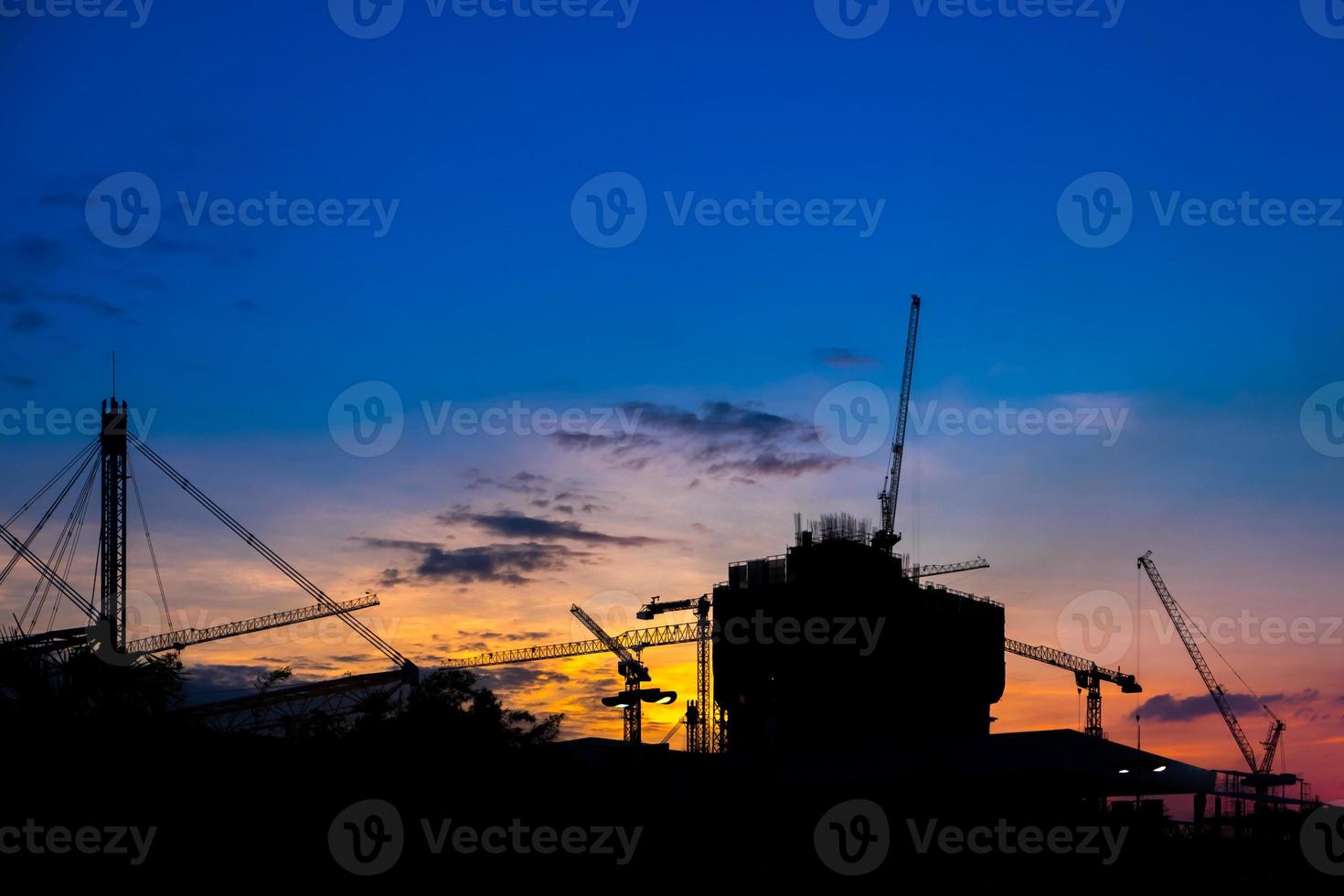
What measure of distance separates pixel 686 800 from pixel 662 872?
958 centimetres

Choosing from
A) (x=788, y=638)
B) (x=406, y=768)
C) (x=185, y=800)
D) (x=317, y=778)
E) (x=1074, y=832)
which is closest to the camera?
(x=185, y=800)

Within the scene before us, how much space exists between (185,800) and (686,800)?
26.8m

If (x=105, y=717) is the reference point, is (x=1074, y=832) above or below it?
below

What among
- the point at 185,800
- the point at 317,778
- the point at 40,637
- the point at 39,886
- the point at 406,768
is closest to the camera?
the point at 39,886

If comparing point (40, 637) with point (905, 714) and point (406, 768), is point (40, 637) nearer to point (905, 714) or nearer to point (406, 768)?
point (406, 768)

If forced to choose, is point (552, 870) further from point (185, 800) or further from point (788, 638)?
point (788, 638)

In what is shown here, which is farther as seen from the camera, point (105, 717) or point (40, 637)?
point (40, 637)

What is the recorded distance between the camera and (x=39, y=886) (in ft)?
133

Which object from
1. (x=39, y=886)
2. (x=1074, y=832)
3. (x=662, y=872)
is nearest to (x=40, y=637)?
(x=39, y=886)

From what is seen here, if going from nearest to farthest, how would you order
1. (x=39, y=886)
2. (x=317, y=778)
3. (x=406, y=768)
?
1. (x=39, y=886)
2. (x=317, y=778)
3. (x=406, y=768)

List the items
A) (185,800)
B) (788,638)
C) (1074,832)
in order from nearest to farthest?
1. (185,800)
2. (1074,832)
3. (788,638)

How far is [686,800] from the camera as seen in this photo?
65.8m

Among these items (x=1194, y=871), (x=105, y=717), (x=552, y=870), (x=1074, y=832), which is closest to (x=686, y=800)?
(x=552, y=870)

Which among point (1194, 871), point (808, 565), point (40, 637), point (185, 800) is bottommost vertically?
point (1194, 871)
